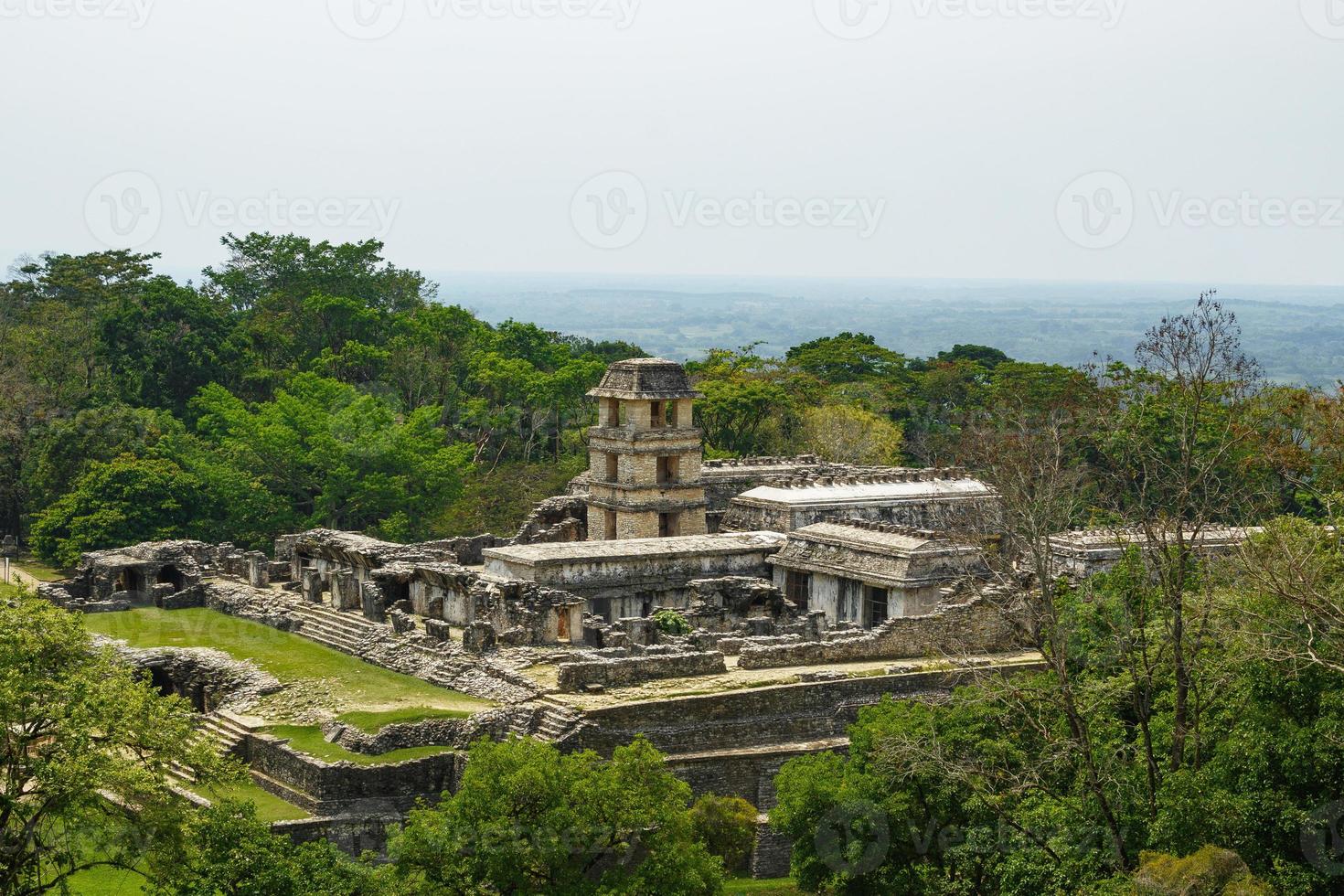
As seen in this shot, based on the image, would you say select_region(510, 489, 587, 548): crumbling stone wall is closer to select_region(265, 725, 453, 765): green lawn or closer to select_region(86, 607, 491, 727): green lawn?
select_region(86, 607, 491, 727): green lawn

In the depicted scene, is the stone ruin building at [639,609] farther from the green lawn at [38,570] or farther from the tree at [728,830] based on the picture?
the green lawn at [38,570]

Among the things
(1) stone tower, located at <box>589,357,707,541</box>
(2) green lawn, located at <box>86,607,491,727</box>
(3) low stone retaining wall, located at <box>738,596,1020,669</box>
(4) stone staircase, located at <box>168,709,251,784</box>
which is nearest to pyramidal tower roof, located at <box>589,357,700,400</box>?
(1) stone tower, located at <box>589,357,707,541</box>

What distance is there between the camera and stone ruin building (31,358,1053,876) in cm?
3142

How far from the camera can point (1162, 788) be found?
2458 cm

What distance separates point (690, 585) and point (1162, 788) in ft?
51.6

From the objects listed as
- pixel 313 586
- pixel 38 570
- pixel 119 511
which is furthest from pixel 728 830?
pixel 38 570

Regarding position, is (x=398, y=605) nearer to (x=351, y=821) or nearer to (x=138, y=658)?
(x=138, y=658)

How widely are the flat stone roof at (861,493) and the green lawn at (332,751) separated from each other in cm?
1508

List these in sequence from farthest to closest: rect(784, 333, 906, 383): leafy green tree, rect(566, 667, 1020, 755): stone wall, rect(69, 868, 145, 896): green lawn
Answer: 1. rect(784, 333, 906, 383): leafy green tree
2. rect(566, 667, 1020, 755): stone wall
3. rect(69, 868, 145, 896): green lawn

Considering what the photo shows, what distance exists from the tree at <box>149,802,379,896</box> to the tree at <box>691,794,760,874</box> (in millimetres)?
7792

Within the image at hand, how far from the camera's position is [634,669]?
3319 cm

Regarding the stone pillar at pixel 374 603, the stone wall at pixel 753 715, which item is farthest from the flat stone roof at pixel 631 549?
the stone wall at pixel 753 715

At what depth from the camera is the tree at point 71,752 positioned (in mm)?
21891

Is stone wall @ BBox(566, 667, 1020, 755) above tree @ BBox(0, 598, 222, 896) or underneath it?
underneath
